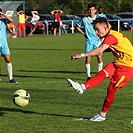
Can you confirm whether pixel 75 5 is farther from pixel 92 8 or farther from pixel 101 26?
pixel 101 26

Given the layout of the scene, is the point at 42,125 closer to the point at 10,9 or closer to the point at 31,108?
the point at 31,108

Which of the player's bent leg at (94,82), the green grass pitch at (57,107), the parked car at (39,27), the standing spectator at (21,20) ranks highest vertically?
the player's bent leg at (94,82)

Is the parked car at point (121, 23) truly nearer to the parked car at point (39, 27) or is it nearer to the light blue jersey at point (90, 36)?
the parked car at point (39, 27)

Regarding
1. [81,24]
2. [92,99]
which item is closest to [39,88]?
[92,99]

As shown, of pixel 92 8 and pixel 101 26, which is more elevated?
pixel 101 26

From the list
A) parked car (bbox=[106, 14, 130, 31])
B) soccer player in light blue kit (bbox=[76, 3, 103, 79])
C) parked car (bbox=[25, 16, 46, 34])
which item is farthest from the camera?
parked car (bbox=[106, 14, 130, 31])

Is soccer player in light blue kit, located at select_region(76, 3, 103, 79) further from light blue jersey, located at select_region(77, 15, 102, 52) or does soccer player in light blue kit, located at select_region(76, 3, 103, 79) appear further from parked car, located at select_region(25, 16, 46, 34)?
parked car, located at select_region(25, 16, 46, 34)

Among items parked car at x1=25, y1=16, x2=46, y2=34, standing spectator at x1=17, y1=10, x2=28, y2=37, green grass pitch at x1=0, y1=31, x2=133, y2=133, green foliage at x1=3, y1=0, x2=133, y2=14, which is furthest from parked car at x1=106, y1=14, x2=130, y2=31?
green grass pitch at x1=0, y1=31, x2=133, y2=133

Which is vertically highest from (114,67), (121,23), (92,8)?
(92,8)

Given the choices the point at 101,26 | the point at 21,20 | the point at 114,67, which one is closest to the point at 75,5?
the point at 21,20

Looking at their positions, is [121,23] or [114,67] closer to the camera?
[114,67]

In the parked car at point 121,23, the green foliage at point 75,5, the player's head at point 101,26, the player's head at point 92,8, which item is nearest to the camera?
the player's head at point 101,26

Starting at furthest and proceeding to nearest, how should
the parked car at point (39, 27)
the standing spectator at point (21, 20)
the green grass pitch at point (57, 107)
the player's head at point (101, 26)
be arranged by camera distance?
the parked car at point (39, 27), the standing spectator at point (21, 20), the player's head at point (101, 26), the green grass pitch at point (57, 107)

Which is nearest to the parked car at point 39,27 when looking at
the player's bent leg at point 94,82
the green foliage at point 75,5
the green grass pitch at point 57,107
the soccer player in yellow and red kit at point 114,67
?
the green foliage at point 75,5
